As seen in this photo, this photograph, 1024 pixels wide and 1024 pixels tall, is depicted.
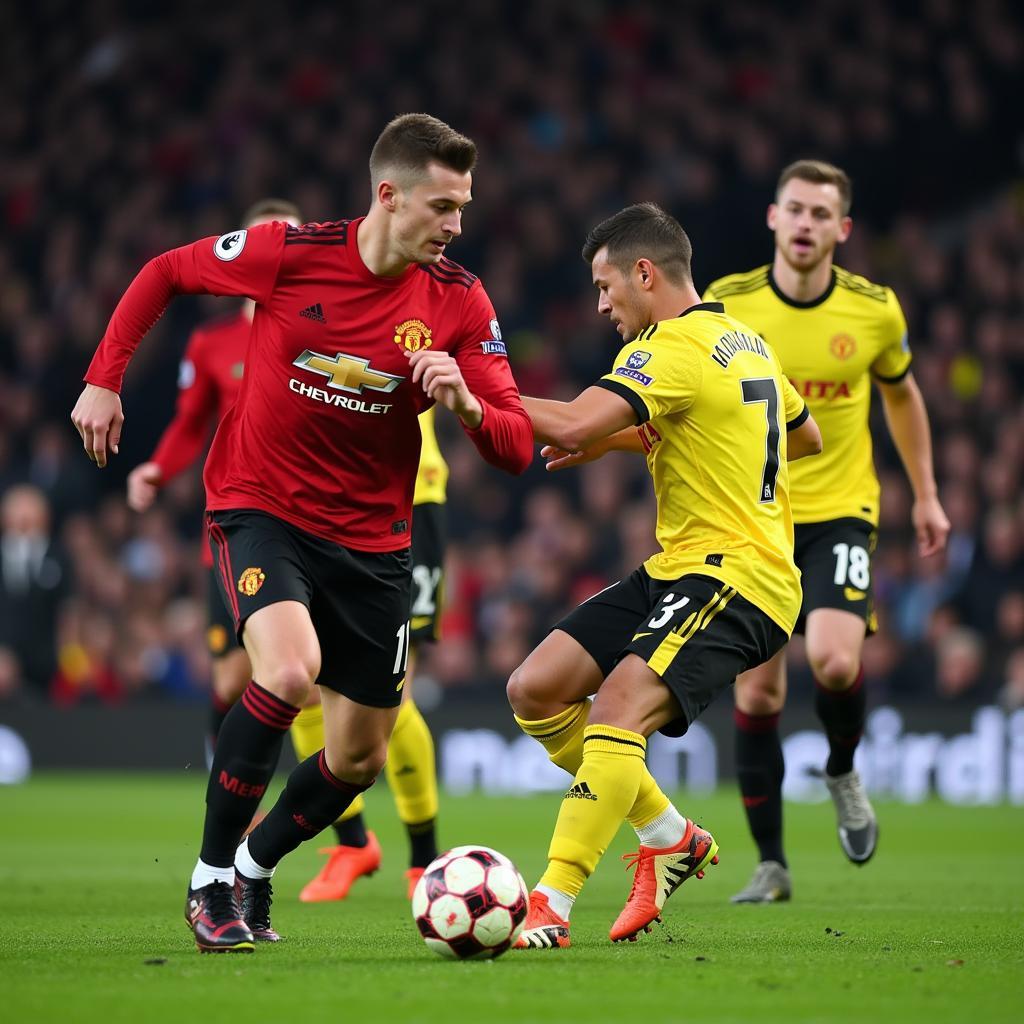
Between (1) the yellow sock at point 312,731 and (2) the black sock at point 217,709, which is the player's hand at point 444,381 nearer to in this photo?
(1) the yellow sock at point 312,731

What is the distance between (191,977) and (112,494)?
14.1 metres

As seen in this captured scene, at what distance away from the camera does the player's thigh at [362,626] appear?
18.9ft

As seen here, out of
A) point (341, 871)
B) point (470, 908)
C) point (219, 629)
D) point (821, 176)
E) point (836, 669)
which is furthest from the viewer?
point (219, 629)

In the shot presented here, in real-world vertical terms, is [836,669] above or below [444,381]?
below

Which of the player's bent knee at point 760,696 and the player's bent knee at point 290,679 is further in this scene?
the player's bent knee at point 760,696

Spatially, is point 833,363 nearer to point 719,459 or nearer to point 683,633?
point 719,459

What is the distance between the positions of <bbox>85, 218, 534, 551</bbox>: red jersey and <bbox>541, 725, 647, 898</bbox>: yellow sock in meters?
1.01

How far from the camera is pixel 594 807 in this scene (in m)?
5.49

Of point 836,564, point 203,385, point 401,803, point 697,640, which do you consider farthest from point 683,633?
point 203,385

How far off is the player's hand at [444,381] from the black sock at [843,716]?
9.81 ft

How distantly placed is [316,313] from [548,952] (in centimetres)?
210

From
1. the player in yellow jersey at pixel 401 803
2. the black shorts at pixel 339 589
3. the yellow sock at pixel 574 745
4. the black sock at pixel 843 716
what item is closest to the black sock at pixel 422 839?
the player in yellow jersey at pixel 401 803

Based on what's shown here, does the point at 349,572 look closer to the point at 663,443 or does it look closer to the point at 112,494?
the point at 663,443

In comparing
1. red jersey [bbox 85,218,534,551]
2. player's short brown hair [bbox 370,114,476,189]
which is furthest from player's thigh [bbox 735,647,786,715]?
player's short brown hair [bbox 370,114,476,189]
